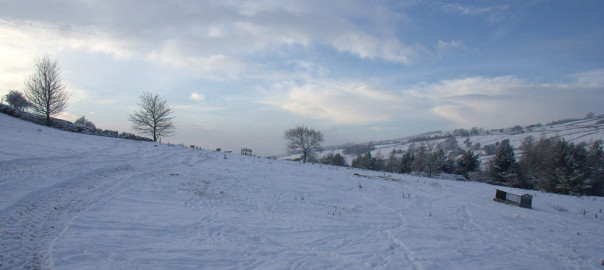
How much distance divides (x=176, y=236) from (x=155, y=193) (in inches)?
165

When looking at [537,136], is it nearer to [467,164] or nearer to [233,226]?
[467,164]

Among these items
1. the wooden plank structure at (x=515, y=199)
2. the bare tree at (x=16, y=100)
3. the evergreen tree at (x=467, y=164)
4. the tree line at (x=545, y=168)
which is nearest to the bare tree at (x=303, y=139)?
the tree line at (x=545, y=168)

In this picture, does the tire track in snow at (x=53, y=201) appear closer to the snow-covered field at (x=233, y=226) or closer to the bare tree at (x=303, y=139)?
the snow-covered field at (x=233, y=226)

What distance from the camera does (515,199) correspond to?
15000mm

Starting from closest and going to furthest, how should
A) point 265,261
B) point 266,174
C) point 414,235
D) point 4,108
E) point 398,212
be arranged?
1. point 265,261
2. point 414,235
3. point 398,212
4. point 266,174
5. point 4,108

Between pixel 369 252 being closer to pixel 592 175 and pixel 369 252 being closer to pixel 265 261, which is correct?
pixel 265 261

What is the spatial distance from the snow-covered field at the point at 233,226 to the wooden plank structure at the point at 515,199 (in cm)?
194

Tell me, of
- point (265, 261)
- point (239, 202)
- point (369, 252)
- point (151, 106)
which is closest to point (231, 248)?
point (265, 261)

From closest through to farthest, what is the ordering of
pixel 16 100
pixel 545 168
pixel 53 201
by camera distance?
pixel 53 201, pixel 545 168, pixel 16 100

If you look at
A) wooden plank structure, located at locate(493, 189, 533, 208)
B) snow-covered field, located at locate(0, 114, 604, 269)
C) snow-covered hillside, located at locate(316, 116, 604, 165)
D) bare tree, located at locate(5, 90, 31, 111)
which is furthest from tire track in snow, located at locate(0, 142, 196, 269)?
snow-covered hillside, located at locate(316, 116, 604, 165)

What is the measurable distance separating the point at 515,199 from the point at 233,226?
1665 centimetres

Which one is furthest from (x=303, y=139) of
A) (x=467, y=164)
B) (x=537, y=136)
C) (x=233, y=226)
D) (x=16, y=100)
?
(x=537, y=136)

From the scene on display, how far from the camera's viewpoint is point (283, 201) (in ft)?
37.1

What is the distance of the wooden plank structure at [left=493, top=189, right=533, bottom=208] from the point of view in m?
14.3
